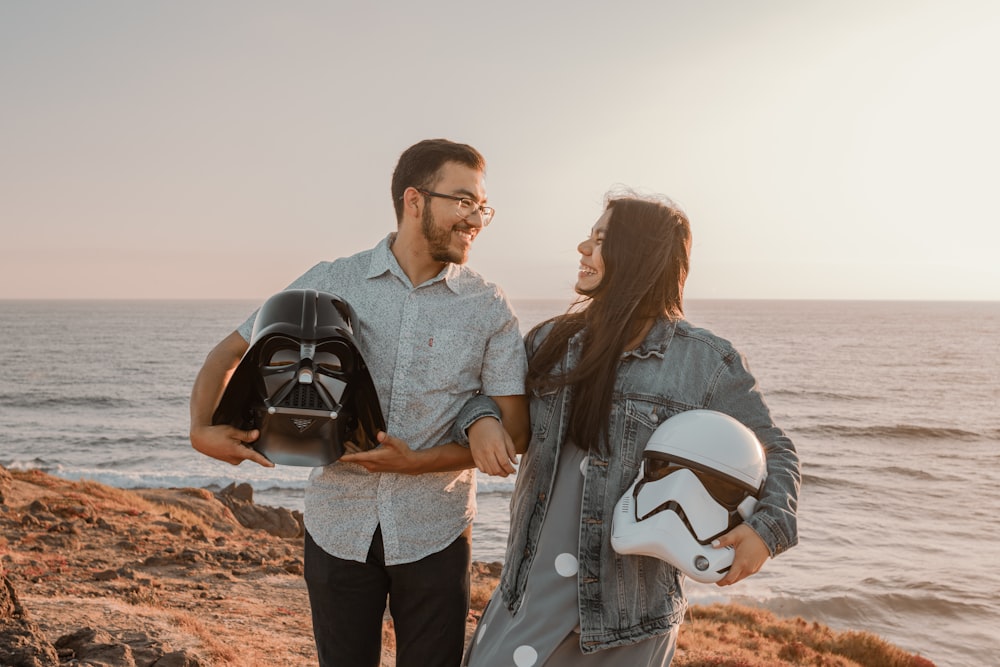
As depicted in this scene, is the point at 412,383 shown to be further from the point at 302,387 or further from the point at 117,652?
the point at 117,652

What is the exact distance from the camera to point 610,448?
2738 mm

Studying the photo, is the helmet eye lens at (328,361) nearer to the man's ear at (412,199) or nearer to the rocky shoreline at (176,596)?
the man's ear at (412,199)

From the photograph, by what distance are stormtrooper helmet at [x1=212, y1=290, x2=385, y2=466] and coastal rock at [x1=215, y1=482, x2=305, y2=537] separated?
16685mm

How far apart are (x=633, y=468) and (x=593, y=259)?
75 centimetres

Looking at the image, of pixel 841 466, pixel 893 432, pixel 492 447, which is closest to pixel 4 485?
pixel 492 447

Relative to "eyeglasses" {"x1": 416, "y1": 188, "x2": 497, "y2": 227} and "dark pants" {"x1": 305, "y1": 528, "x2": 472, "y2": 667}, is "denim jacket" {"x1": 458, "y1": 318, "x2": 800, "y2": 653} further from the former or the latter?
"eyeglasses" {"x1": 416, "y1": 188, "x2": 497, "y2": 227}

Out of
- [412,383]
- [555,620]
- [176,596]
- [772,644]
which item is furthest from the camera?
[772,644]

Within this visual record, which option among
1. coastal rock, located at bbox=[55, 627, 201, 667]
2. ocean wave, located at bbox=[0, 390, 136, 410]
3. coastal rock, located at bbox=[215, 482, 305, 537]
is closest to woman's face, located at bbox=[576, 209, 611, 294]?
coastal rock, located at bbox=[55, 627, 201, 667]

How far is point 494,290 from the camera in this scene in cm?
320

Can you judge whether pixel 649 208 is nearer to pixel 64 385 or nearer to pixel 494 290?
pixel 494 290

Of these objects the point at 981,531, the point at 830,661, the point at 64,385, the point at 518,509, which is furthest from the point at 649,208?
the point at 64,385

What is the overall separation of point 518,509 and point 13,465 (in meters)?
30.6

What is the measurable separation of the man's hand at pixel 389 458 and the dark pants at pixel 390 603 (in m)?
0.29

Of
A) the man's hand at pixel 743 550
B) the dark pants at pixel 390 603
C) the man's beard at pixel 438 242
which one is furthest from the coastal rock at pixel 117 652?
the man's hand at pixel 743 550
